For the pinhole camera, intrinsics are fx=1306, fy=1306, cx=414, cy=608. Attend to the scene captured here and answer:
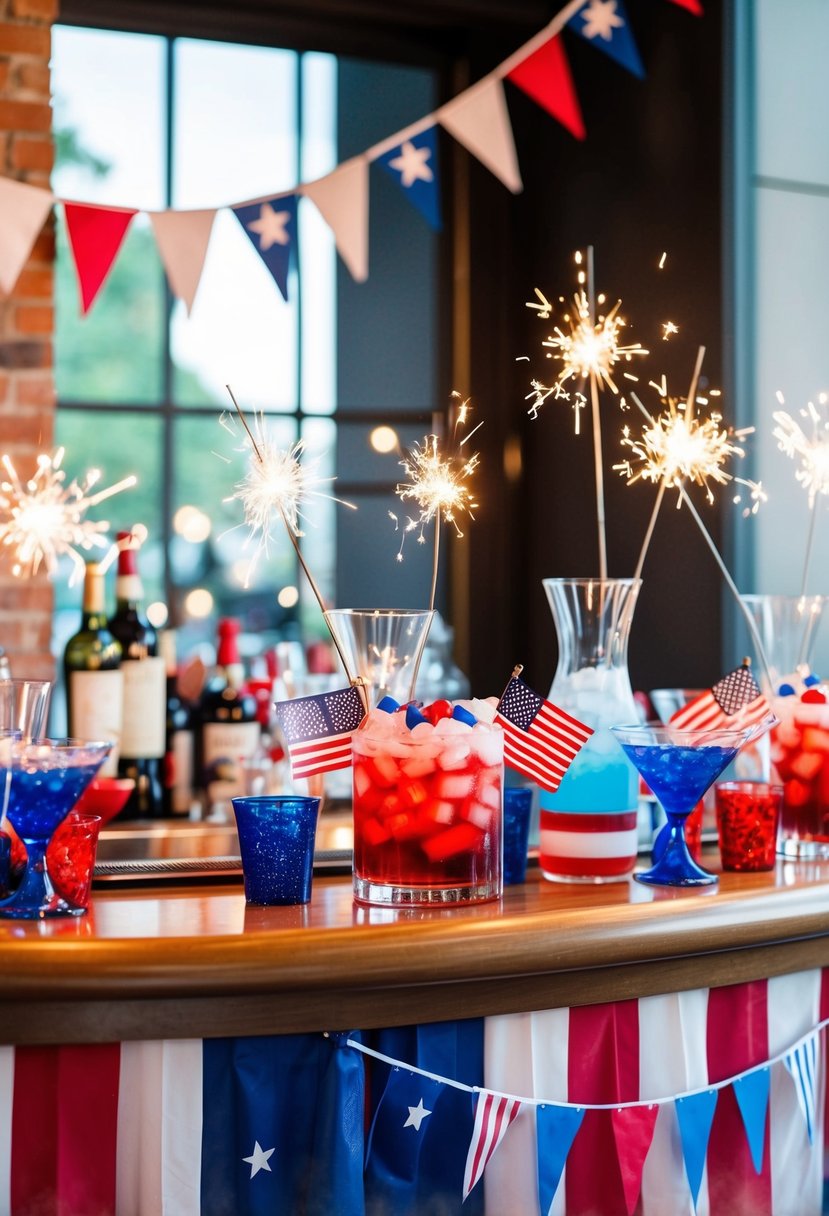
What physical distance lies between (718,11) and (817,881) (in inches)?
75.9

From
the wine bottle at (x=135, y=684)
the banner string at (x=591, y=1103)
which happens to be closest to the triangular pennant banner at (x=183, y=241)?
the wine bottle at (x=135, y=684)

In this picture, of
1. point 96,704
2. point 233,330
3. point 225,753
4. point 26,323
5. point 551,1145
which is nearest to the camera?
point 551,1145

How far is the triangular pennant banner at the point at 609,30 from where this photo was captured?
207cm

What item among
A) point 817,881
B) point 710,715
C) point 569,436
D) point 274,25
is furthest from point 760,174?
point 817,881

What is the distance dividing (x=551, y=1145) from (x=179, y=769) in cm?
134

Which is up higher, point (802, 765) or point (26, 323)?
point (26, 323)

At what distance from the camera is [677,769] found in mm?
1236

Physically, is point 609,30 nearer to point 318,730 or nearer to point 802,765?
point 802,765

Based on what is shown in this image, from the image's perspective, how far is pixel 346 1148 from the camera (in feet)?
3.51

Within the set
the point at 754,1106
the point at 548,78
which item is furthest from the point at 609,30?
the point at 754,1106

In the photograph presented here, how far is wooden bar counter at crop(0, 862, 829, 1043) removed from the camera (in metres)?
1.00

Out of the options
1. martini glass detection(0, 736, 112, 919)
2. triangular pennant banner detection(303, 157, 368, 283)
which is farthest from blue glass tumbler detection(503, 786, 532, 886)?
triangular pennant banner detection(303, 157, 368, 283)

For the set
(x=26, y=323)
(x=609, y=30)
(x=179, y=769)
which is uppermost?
(x=609, y=30)

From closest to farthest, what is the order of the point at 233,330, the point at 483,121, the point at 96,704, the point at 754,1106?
the point at 754,1106
the point at 96,704
the point at 483,121
the point at 233,330
